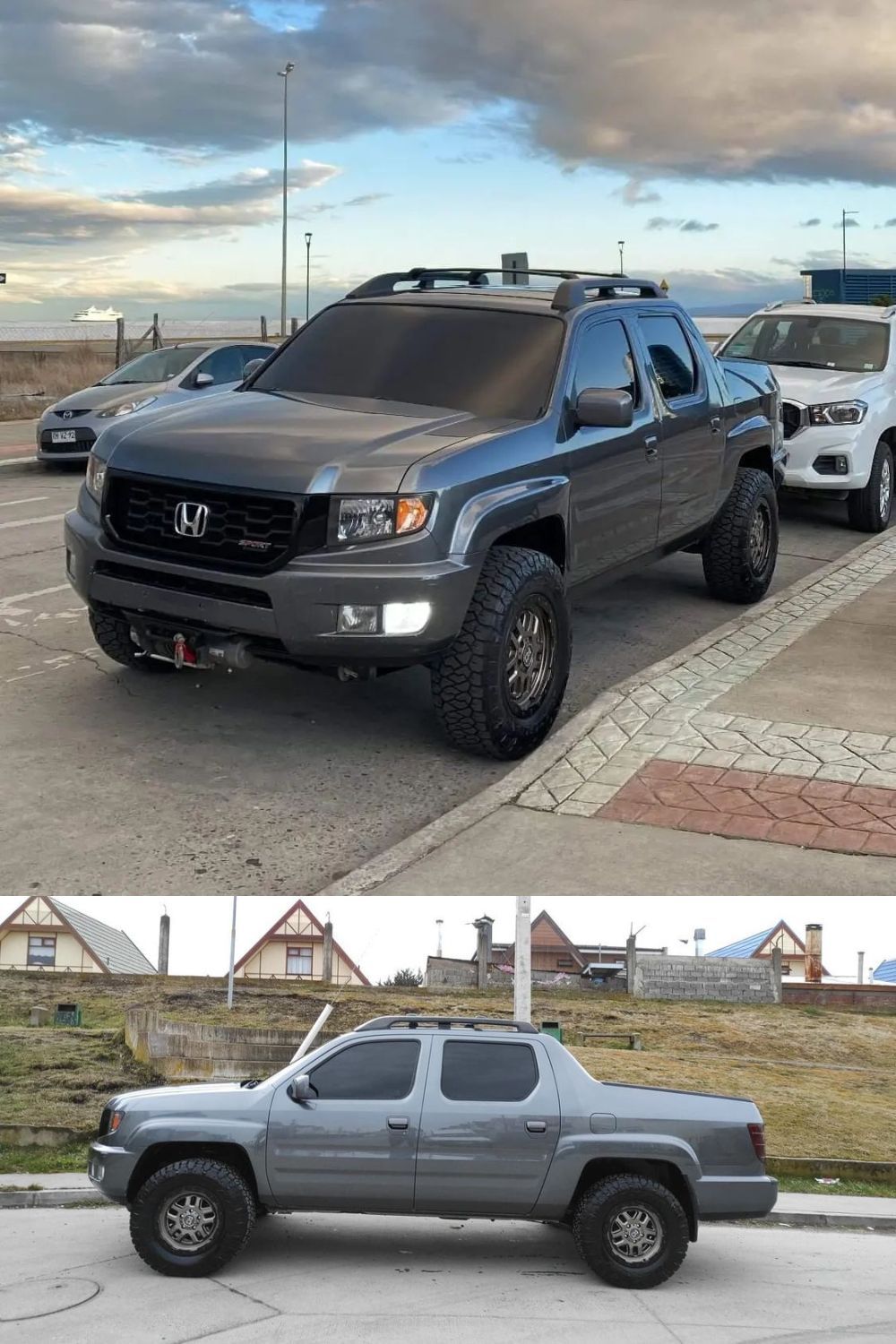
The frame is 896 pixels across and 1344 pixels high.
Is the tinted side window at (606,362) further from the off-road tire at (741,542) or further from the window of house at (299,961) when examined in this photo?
the window of house at (299,961)

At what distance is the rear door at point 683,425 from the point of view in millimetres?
8844

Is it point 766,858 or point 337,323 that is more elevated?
point 337,323

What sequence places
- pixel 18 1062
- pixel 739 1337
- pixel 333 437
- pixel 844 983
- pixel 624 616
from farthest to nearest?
pixel 844 983 < pixel 18 1062 < pixel 624 616 < pixel 333 437 < pixel 739 1337

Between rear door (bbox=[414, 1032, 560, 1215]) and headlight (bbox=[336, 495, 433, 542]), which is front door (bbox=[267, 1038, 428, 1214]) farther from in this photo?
headlight (bbox=[336, 495, 433, 542])

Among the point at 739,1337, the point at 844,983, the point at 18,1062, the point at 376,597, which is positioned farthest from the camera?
the point at 844,983

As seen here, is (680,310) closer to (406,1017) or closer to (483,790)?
(483,790)

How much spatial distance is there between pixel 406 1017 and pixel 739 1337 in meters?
1.95

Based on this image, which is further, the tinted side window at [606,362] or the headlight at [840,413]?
the headlight at [840,413]

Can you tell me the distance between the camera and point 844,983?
40.7 meters

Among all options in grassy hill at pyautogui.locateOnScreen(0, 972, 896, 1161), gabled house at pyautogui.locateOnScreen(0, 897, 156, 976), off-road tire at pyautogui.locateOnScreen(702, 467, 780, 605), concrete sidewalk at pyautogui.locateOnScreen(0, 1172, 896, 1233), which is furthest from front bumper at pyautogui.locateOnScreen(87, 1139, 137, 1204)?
gabled house at pyautogui.locateOnScreen(0, 897, 156, 976)

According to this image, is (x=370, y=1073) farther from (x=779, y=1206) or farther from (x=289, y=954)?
(x=289, y=954)

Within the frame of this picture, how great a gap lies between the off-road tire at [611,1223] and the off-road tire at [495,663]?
209cm

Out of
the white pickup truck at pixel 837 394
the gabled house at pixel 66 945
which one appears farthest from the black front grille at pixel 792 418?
the gabled house at pixel 66 945

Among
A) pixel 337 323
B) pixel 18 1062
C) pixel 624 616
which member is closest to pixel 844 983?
pixel 18 1062
